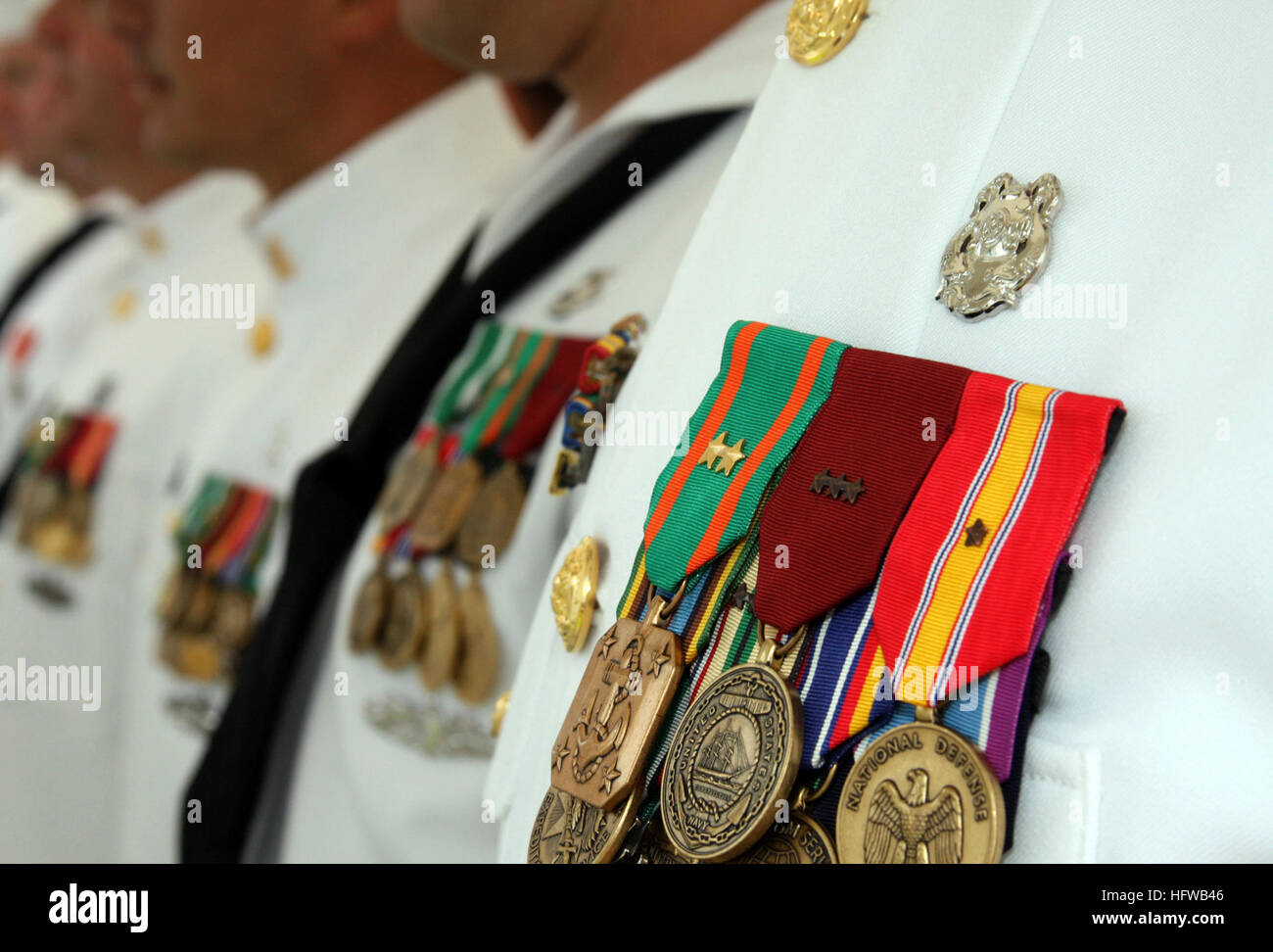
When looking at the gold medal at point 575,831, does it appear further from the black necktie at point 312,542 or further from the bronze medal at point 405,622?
the black necktie at point 312,542

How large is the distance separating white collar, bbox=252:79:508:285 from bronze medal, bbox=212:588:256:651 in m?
0.47

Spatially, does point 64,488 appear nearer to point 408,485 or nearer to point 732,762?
point 408,485

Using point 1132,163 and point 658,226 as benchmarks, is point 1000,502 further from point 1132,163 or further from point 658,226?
point 658,226

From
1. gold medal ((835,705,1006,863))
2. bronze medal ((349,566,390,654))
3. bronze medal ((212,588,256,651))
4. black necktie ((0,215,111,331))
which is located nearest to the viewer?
gold medal ((835,705,1006,863))

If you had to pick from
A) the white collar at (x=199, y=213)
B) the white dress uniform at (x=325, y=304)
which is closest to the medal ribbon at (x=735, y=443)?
the white dress uniform at (x=325, y=304)

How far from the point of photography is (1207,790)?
478 mm

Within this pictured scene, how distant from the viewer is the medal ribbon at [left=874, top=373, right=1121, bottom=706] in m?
0.50

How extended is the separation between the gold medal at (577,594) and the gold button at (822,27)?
11.5 inches

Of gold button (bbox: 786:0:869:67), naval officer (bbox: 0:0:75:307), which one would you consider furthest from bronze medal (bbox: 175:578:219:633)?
naval officer (bbox: 0:0:75:307)

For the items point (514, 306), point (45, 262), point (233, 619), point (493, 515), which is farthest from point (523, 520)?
point (45, 262)

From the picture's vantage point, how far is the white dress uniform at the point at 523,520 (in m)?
1.04

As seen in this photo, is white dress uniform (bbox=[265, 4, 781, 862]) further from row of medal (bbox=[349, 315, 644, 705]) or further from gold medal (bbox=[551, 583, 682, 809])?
gold medal (bbox=[551, 583, 682, 809])

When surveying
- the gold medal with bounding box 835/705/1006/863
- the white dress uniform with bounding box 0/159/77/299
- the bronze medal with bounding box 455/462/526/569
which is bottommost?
the gold medal with bounding box 835/705/1006/863

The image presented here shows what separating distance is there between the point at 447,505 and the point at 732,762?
0.61 meters
